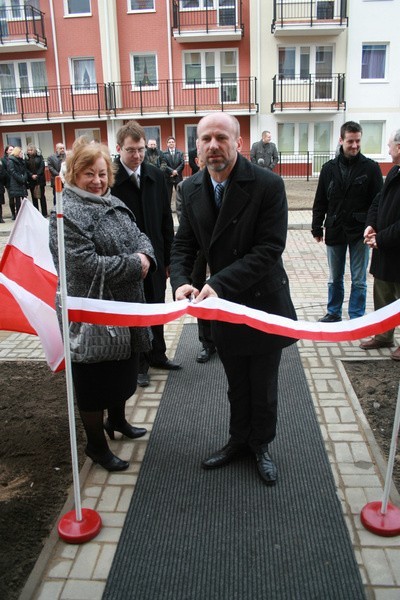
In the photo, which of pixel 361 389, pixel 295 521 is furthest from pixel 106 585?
pixel 361 389

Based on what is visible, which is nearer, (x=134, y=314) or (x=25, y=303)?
(x=134, y=314)

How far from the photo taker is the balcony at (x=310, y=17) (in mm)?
24859

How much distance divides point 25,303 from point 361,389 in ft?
9.48

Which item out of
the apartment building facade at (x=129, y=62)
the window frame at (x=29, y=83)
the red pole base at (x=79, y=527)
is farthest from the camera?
the window frame at (x=29, y=83)

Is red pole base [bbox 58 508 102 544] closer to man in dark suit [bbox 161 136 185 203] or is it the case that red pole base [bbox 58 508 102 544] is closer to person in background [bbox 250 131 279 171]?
man in dark suit [bbox 161 136 185 203]

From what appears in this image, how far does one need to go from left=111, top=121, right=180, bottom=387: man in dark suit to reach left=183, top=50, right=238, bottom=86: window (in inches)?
938

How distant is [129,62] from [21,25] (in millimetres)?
5456

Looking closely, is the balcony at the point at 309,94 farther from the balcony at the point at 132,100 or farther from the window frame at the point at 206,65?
the window frame at the point at 206,65

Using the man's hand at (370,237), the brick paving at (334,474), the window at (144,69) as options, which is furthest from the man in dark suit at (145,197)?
the window at (144,69)

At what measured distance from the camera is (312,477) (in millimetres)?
3475

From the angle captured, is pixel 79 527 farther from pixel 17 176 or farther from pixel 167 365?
pixel 17 176

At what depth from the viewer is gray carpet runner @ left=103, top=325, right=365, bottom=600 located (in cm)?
265

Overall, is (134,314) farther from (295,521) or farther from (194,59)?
(194,59)

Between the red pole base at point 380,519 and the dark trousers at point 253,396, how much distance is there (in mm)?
732
